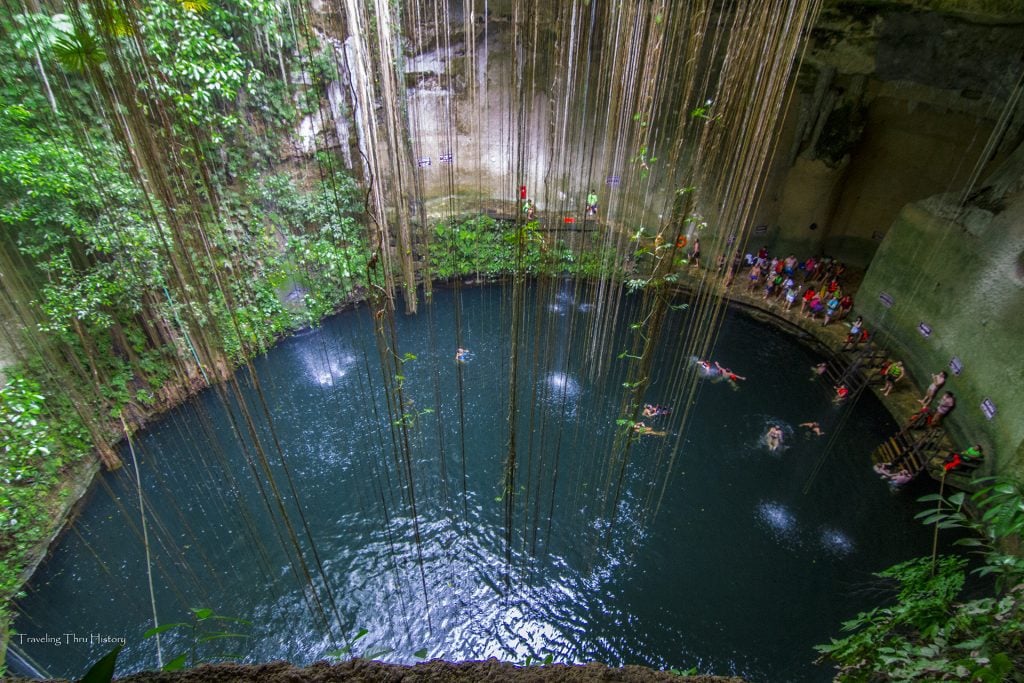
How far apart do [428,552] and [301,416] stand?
314cm

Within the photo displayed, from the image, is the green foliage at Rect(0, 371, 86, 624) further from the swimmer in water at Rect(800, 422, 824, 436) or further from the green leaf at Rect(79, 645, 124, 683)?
the swimmer in water at Rect(800, 422, 824, 436)

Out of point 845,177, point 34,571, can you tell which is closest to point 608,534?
point 34,571

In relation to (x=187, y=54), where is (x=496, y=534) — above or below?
below

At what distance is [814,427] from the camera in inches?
282

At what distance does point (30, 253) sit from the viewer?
5086mm

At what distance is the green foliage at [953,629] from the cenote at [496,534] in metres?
2.44

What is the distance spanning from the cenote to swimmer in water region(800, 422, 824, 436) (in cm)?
17

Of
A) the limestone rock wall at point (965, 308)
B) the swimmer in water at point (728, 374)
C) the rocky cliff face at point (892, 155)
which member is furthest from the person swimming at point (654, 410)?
the limestone rock wall at point (965, 308)

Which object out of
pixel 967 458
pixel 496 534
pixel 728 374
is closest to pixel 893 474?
pixel 967 458

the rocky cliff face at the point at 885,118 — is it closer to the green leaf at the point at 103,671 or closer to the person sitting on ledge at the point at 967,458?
the person sitting on ledge at the point at 967,458

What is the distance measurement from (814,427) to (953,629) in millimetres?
5919

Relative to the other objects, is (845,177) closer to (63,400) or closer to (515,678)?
(515,678)

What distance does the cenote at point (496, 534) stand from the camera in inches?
189

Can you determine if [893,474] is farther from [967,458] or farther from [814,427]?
[814,427]
